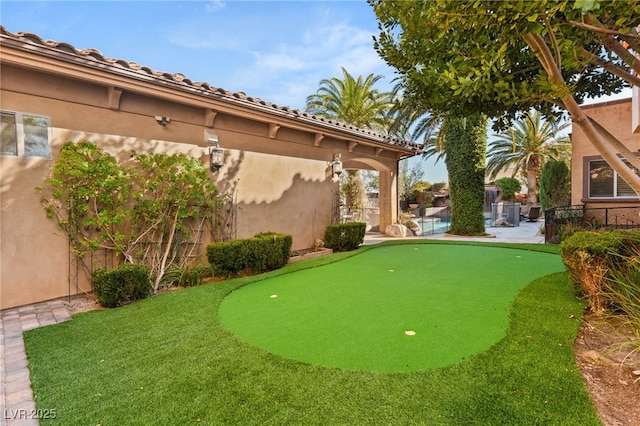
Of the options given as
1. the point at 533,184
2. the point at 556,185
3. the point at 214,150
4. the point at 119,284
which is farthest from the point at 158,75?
the point at 533,184

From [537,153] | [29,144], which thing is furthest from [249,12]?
[537,153]

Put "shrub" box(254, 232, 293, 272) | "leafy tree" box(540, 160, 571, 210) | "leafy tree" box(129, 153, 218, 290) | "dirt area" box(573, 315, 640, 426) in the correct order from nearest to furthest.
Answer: "dirt area" box(573, 315, 640, 426), "leafy tree" box(129, 153, 218, 290), "shrub" box(254, 232, 293, 272), "leafy tree" box(540, 160, 571, 210)

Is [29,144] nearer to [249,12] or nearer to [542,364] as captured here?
[249,12]

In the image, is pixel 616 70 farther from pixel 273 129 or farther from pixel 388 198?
pixel 388 198

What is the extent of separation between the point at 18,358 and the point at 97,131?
4.48m

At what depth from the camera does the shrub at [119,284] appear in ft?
18.4

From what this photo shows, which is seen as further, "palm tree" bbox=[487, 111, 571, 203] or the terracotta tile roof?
"palm tree" bbox=[487, 111, 571, 203]

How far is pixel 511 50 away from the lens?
447 cm

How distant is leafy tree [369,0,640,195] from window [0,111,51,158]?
6.22m

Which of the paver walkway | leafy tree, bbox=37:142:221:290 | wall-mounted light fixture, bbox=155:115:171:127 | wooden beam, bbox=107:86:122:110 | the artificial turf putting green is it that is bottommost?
the paver walkway

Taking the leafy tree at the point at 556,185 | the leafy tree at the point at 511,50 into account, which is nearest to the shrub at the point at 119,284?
the leafy tree at the point at 511,50

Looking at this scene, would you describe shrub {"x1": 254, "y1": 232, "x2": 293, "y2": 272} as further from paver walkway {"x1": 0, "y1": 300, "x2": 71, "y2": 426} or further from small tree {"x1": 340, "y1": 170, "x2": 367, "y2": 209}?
small tree {"x1": 340, "y1": 170, "x2": 367, "y2": 209}

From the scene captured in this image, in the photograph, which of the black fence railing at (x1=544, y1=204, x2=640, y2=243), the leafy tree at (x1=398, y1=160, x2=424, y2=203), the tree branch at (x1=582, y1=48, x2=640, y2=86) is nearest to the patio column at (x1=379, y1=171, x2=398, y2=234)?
the black fence railing at (x1=544, y1=204, x2=640, y2=243)

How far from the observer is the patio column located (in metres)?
15.8
